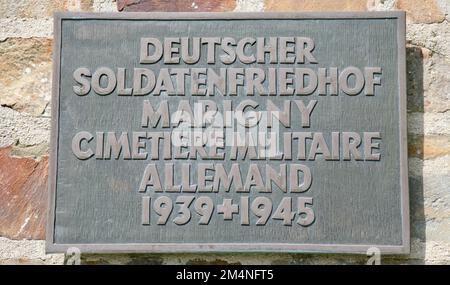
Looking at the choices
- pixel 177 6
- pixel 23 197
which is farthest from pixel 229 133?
pixel 23 197

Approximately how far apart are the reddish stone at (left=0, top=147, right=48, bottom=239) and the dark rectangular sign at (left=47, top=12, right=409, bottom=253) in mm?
90

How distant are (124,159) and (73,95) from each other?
20 centimetres

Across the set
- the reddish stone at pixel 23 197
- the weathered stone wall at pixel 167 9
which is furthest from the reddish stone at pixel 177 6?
the reddish stone at pixel 23 197

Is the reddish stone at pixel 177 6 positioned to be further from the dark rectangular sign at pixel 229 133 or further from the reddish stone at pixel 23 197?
the reddish stone at pixel 23 197

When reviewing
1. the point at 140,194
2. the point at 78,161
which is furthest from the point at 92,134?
the point at 140,194

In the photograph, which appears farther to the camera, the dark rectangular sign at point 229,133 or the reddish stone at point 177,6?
the reddish stone at point 177,6

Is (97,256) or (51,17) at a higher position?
(51,17)

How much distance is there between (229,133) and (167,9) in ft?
1.20

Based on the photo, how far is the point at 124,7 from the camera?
5.84 feet

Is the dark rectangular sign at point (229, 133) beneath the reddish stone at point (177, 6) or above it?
beneath

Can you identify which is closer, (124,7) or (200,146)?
(200,146)

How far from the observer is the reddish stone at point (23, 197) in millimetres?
1730
